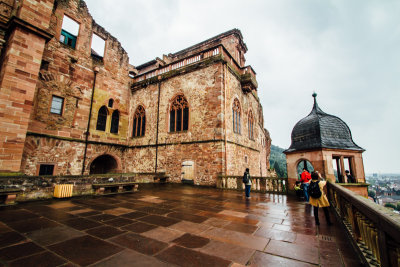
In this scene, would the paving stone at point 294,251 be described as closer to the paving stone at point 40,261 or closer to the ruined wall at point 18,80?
the paving stone at point 40,261

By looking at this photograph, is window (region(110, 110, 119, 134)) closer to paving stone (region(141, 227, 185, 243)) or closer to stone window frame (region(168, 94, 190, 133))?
stone window frame (region(168, 94, 190, 133))

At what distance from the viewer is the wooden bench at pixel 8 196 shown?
4989mm

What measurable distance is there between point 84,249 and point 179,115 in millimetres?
11152

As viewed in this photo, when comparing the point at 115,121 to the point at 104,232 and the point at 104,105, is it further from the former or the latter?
the point at 104,232

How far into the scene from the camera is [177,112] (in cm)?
1339

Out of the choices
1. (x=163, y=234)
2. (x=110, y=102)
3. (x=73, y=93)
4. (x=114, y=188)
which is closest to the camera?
(x=163, y=234)

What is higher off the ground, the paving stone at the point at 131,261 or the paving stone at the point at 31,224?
the paving stone at the point at 131,261

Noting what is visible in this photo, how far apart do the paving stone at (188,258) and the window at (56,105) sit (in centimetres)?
1294

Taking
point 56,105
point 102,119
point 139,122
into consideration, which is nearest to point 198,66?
point 139,122

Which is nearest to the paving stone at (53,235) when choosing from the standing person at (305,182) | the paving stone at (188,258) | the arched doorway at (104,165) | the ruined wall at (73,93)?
the paving stone at (188,258)

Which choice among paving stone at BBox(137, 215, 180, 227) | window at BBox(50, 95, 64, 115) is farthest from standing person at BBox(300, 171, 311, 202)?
window at BBox(50, 95, 64, 115)

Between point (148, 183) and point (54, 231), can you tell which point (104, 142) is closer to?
point (148, 183)

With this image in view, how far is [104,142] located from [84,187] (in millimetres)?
7591

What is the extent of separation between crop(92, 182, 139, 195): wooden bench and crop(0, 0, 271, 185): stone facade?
12.4 ft
